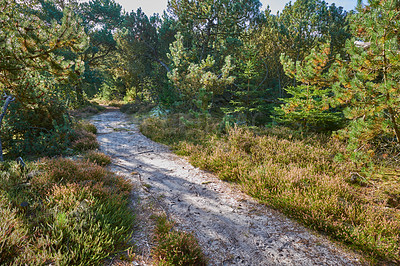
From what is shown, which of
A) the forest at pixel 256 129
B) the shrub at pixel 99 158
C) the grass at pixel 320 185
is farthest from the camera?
the shrub at pixel 99 158

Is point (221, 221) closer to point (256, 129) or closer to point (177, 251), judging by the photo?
point (177, 251)

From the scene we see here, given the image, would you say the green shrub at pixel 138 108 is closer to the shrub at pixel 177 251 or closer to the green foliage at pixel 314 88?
the green foliage at pixel 314 88

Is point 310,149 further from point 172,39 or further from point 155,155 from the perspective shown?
point 172,39

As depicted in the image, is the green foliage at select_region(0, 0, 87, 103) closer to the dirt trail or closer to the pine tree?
the dirt trail

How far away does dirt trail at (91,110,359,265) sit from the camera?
3.01 m

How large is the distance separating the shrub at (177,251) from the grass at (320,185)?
7.51 feet

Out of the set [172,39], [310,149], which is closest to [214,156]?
[310,149]

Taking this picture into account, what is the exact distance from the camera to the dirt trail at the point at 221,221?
3.01 m

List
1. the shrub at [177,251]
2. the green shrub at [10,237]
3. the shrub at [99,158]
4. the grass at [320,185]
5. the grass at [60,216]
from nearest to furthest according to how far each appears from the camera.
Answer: the green shrub at [10,237] → the grass at [60,216] → the shrub at [177,251] → the grass at [320,185] → the shrub at [99,158]

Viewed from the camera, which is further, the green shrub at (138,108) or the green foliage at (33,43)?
the green shrub at (138,108)

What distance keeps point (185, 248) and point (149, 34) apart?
17280 mm

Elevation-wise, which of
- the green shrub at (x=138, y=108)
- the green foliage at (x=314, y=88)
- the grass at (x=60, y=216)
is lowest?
the grass at (x=60, y=216)

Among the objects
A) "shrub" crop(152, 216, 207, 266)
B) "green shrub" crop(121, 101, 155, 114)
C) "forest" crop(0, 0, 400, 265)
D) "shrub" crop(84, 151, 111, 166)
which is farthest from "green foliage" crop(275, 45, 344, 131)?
"green shrub" crop(121, 101, 155, 114)

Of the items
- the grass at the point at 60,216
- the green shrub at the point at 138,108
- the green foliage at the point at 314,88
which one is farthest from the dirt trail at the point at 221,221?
the green shrub at the point at 138,108
